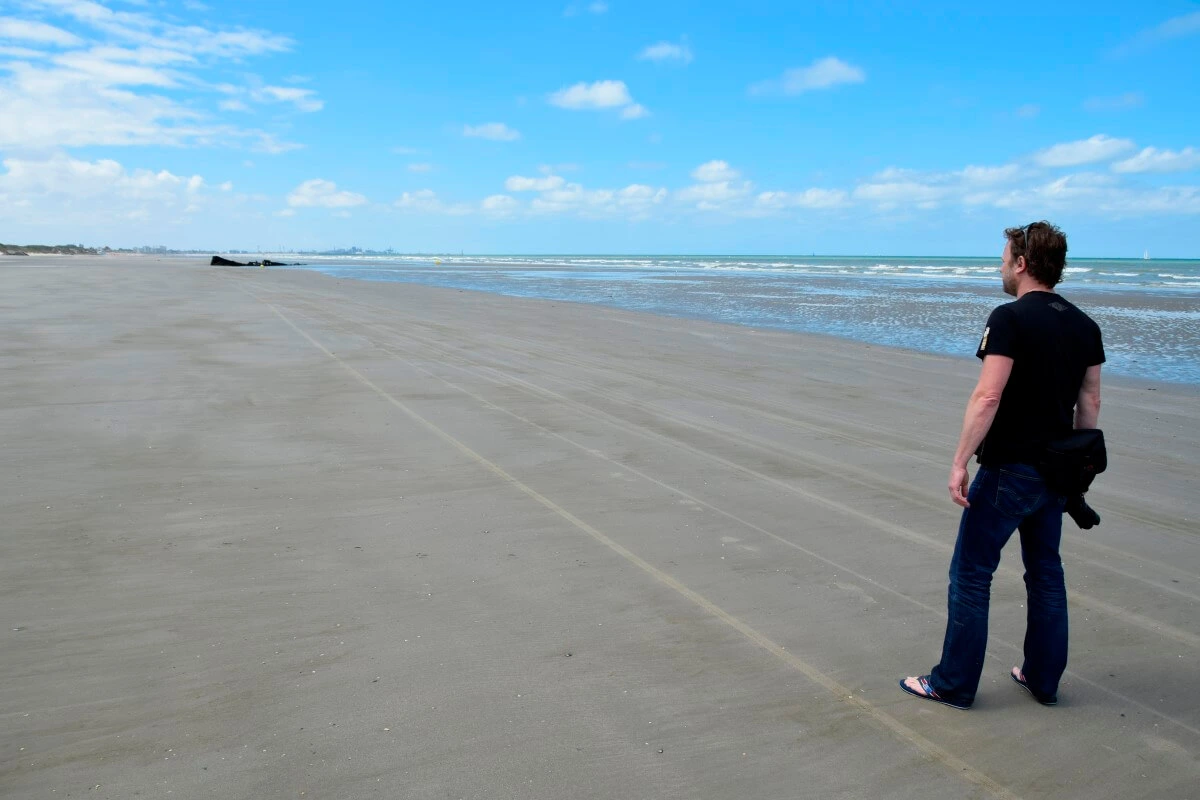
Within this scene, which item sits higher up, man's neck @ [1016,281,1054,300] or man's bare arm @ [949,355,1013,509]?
man's neck @ [1016,281,1054,300]

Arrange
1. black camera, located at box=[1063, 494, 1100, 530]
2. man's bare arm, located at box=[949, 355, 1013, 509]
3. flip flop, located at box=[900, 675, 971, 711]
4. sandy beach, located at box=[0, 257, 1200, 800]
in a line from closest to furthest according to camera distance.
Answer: sandy beach, located at box=[0, 257, 1200, 800], man's bare arm, located at box=[949, 355, 1013, 509], black camera, located at box=[1063, 494, 1100, 530], flip flop, located at box=[900, 675, 971, 711]

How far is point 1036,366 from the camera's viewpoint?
10.0 ft

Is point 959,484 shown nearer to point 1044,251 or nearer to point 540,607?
point 1044,251

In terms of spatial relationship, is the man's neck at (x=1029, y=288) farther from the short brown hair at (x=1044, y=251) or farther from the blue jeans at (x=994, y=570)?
the blue jeans at (x=994, y=570)

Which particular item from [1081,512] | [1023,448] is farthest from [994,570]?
[1023,448]

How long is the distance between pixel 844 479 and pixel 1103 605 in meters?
2.38

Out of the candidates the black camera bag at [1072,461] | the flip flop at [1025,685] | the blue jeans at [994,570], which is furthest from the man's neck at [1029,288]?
Answer: the flip flop at [1025,685]

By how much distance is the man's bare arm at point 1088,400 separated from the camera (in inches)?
124

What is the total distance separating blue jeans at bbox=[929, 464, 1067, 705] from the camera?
123 inches

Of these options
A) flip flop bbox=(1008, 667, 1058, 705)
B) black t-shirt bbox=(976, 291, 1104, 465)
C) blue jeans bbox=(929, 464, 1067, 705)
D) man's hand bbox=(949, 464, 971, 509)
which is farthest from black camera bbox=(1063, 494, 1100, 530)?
flip flop bbox=(1008, 667, 1058, 705)

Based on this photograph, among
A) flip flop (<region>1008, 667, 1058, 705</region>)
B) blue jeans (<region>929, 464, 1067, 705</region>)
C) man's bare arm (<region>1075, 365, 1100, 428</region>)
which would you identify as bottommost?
flip flop (<region>1008, 667, 1058, 705</region>)

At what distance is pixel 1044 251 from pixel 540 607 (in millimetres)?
2702

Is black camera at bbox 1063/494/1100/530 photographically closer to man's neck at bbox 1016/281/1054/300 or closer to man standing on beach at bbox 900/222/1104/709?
man standing on beach at bbox 900/222/1104/709

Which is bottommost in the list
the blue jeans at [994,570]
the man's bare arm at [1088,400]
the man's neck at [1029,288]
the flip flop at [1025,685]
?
the flip flop at [1025,685]
